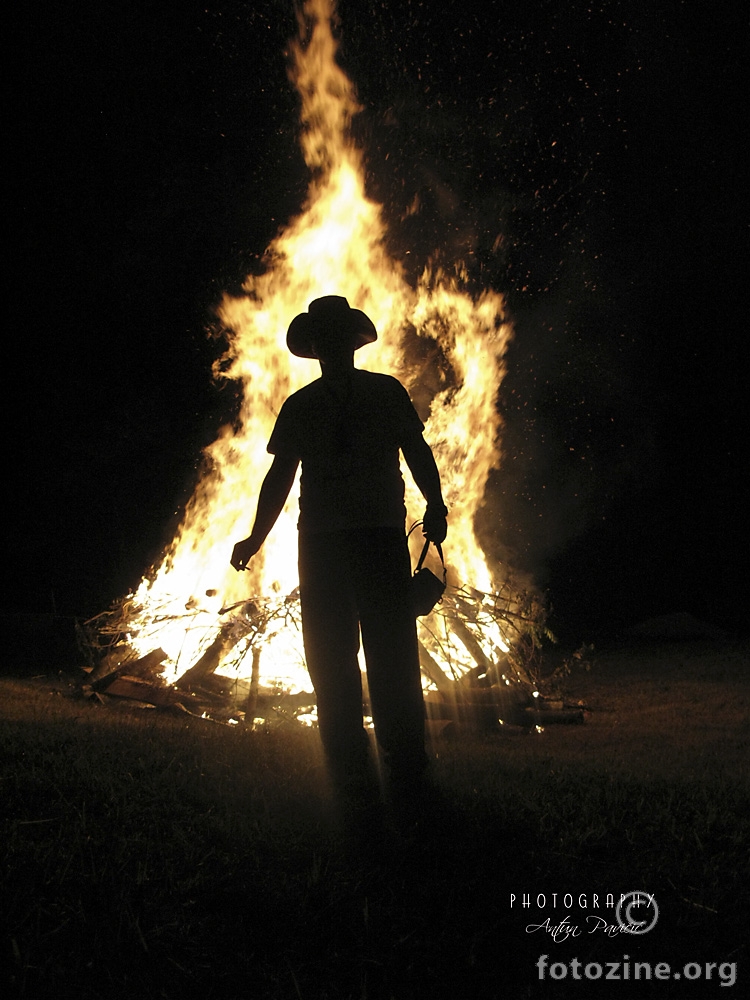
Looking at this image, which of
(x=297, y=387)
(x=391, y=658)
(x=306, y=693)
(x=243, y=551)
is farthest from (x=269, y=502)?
(x=297, y=387)

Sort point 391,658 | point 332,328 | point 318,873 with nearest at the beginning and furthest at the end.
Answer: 1. point 318,873
2. point 391,658
3. point 332,328

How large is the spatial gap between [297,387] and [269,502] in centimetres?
436

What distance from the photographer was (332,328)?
4133 mm

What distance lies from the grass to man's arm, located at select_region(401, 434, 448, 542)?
138 cm

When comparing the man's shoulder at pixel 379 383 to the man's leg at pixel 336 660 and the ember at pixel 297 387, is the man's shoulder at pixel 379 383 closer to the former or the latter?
the man's leg at pixel 336 660

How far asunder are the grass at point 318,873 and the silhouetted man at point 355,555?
1.29 feet

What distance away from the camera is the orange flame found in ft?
26.7

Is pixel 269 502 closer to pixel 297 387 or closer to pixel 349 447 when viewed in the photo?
pixel 349 447

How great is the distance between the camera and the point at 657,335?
48.5ft

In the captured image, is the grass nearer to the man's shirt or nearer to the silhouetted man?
the silhouetted man

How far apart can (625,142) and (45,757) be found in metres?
11.4

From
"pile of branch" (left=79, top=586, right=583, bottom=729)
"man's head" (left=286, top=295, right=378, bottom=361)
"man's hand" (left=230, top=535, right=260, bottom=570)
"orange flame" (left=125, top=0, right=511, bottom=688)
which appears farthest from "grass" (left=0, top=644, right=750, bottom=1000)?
"orange flame" (left=125, top=0, right=511, bottom=688)

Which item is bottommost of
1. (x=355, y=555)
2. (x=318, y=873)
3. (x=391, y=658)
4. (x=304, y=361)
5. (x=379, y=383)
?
(x=318, y=873)

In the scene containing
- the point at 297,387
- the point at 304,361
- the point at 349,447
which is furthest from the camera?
the point at 304,361
